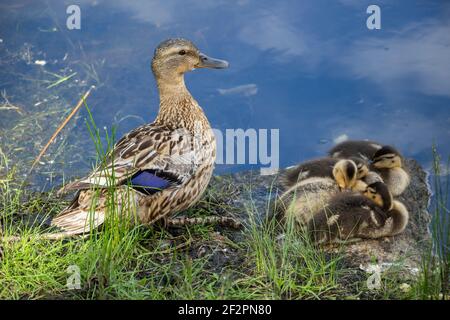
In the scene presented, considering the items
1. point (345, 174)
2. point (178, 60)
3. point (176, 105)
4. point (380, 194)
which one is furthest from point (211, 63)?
point (380, 194)

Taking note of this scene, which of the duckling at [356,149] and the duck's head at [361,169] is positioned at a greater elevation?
the duckling at [356,149]

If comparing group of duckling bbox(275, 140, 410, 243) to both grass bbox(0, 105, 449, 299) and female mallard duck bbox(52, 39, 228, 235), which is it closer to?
grass bbox(0, 105, 449, 299)

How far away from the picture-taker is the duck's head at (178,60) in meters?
3.74

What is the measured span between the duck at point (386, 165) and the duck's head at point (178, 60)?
37.0 inches

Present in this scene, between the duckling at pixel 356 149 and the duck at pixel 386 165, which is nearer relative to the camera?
the duck at pixel 386 165

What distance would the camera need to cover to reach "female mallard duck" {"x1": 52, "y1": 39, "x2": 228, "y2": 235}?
3.30 meters

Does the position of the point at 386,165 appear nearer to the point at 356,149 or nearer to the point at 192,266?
the point at 356,149

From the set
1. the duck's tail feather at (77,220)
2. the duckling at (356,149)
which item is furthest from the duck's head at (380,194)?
the duck's tail feather at (77,220)

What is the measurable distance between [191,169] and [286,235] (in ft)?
1.93

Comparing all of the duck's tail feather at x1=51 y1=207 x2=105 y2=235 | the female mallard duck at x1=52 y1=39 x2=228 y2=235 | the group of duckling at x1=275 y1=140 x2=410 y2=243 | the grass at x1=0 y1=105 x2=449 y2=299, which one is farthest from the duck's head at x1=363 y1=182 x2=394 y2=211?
the duck's tail feather at x1=51 y1=207 x2=105 y2=235

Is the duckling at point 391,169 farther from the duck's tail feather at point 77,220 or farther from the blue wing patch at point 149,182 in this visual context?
the duck's tail feather at point 77,220

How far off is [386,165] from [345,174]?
0.41 metres

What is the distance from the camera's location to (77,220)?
3318mm
